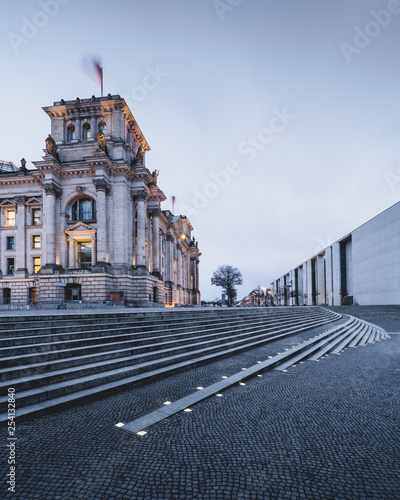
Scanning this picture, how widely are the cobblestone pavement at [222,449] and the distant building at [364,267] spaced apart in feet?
191

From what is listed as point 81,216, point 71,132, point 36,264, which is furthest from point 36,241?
point 71,132

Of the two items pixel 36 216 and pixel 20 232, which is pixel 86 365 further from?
pixel 36 216

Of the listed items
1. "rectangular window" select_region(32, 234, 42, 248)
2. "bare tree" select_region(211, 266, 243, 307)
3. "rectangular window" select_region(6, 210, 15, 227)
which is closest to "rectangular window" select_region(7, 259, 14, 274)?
Answer: "rectangular window" select_region(32, 234, 42, 248)

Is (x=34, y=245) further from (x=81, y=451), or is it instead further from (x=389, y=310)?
(x=389, y=310)

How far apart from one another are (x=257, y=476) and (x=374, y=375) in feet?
24.3

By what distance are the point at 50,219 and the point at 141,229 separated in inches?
459

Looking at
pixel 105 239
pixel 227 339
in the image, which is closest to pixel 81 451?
pixel 227 339

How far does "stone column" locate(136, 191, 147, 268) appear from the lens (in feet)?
131

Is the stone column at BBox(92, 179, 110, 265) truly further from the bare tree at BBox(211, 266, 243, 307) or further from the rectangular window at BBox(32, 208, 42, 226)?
the bare tree at BBox(211, 266, 243, 307)

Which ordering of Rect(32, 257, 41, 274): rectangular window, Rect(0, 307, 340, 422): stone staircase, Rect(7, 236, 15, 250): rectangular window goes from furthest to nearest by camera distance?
Rect(7, 236, 15, 250): rectangular window < Rect(32, 257, 41, 274): rectangular window < Rect(0, 307, 340, 422): stone staircase

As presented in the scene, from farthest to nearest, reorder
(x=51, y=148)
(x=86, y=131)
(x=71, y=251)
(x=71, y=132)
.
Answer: (x=71, y=132) → (x=86, y=131) → (x=71, y=251) → (x=51, y=148)

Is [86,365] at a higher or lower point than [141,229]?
lower

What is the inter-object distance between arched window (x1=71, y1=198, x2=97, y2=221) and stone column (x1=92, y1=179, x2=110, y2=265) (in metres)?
3.01

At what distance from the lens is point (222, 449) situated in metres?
4.41
